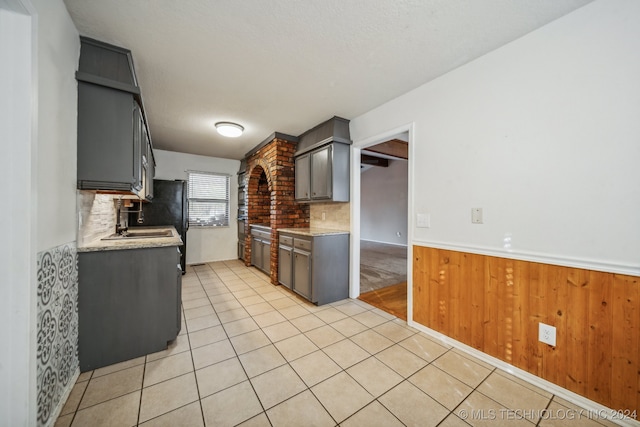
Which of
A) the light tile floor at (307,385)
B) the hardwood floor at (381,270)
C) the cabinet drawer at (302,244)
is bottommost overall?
the light tile floor at (307,385)

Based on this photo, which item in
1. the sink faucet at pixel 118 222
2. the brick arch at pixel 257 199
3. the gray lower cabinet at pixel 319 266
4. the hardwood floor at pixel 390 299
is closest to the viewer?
the sink faucet at pixel 118 222

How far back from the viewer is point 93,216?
2.16m

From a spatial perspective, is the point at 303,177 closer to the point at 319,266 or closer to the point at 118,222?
the point at 319,266

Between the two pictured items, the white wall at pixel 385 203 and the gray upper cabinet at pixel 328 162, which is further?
the white wall at pixel 385 203

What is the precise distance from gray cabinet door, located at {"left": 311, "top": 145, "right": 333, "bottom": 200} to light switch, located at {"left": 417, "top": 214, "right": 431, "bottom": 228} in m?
1.22

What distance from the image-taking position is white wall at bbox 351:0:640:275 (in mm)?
1341

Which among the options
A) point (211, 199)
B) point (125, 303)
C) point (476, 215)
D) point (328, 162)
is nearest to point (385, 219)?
point (211, 199)

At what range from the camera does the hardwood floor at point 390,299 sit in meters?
2.81

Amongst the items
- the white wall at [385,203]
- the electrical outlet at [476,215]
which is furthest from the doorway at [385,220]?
the electrical outlet at [476,215]

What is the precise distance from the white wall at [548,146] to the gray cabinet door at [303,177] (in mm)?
1805

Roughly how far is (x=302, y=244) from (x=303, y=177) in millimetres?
1148

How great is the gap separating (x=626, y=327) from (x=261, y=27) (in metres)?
2.97

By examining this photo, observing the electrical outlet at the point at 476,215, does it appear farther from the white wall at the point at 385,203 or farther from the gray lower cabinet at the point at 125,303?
the white wall at the point at 385,203

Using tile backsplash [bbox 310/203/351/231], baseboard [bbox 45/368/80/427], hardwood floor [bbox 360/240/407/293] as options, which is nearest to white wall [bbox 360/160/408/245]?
hardwood floor [bbox 360/240/407/293]
